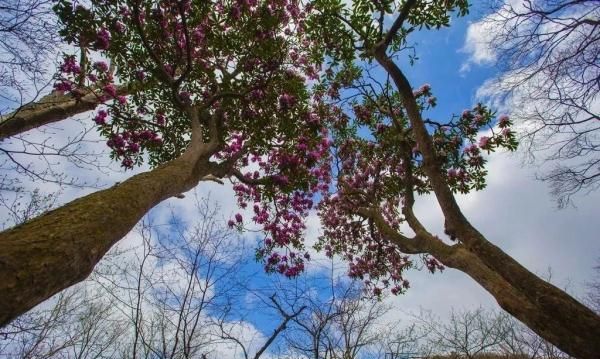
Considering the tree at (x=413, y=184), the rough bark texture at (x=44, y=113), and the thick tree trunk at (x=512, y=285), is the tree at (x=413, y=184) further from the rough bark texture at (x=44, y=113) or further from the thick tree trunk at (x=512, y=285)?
the rough bark texture at (x=44, y=113)

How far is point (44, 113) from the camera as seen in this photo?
668 cm

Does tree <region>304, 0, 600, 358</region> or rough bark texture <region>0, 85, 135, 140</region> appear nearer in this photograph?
tree <region>304, 0, 600, 358</region>

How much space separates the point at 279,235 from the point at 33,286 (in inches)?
281

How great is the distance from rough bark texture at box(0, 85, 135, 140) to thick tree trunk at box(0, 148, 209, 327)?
12.4ft

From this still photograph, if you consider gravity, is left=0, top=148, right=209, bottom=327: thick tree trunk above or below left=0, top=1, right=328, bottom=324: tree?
below

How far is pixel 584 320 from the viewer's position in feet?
8.55

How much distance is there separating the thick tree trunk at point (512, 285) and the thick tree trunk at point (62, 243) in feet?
10.3

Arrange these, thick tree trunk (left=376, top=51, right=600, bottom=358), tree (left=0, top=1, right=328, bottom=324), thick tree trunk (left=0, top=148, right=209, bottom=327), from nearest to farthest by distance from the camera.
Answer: thick tree trunk (left=0, top=148, right=209, bottom=327)
thick tree trunk (left=376, top=51, right=600, bottom=358)
tree (left=0, top=1, right=328, bottom=324)

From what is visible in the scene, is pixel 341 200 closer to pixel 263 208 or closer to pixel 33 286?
pixel 263 208

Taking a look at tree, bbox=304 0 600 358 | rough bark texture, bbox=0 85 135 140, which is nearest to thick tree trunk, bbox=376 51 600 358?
tree, bbox=304 0 600 358

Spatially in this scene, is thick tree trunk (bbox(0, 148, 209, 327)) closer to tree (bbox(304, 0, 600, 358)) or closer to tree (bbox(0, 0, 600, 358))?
tree (bbox(0, 0, 600, 358))

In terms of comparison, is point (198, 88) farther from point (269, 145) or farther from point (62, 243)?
point (62, 243)

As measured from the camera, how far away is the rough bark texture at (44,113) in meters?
6.23

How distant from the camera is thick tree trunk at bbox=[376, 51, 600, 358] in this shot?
8.64 ft
